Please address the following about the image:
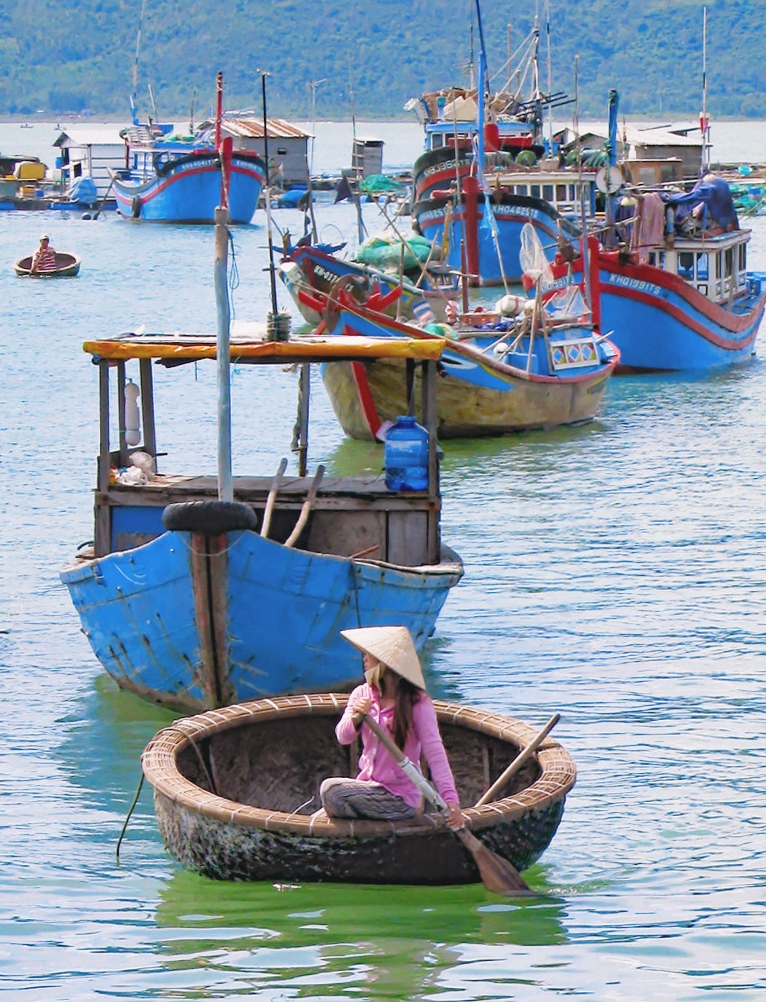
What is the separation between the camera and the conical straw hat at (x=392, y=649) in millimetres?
7770

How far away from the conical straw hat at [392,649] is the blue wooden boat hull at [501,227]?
3057 cm

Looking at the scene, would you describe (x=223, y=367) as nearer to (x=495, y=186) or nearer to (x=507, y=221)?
(x=495, y=186)

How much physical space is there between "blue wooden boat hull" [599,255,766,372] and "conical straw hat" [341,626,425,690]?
2028 centimetres

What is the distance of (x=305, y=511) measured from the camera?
11.9 metres

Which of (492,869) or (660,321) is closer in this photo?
Result: (492,869)

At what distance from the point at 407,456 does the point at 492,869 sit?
14.6 feet

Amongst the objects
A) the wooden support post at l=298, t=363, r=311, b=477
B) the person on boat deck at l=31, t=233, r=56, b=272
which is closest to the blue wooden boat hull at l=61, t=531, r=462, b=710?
the wooden support post at l=298, t=363, r=311, b=477

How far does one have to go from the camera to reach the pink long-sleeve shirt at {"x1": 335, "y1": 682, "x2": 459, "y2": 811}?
791cm

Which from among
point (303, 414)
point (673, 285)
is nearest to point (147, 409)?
point (303, 414)

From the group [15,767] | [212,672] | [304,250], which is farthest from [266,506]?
[304,250]

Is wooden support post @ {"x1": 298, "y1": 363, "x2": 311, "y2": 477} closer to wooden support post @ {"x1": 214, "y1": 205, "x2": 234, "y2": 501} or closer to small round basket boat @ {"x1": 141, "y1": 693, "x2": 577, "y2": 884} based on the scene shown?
wooden support post @ {"x1": 214, "y1": 205, "x2": 234, "y2": 501}

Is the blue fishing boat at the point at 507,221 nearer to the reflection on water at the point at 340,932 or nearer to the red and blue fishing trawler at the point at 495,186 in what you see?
the red and blue fishing trawler at the point at 495,186

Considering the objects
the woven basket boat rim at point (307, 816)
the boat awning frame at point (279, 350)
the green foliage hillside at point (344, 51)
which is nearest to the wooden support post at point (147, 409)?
the boat awning frame at point (279, 350)

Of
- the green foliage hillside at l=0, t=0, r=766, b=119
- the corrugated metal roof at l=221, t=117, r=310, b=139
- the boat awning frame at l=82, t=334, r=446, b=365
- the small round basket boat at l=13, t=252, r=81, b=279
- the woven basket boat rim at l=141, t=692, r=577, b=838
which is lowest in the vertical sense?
the woven basket boat rim at l=141, t=692, r=577, b=838
